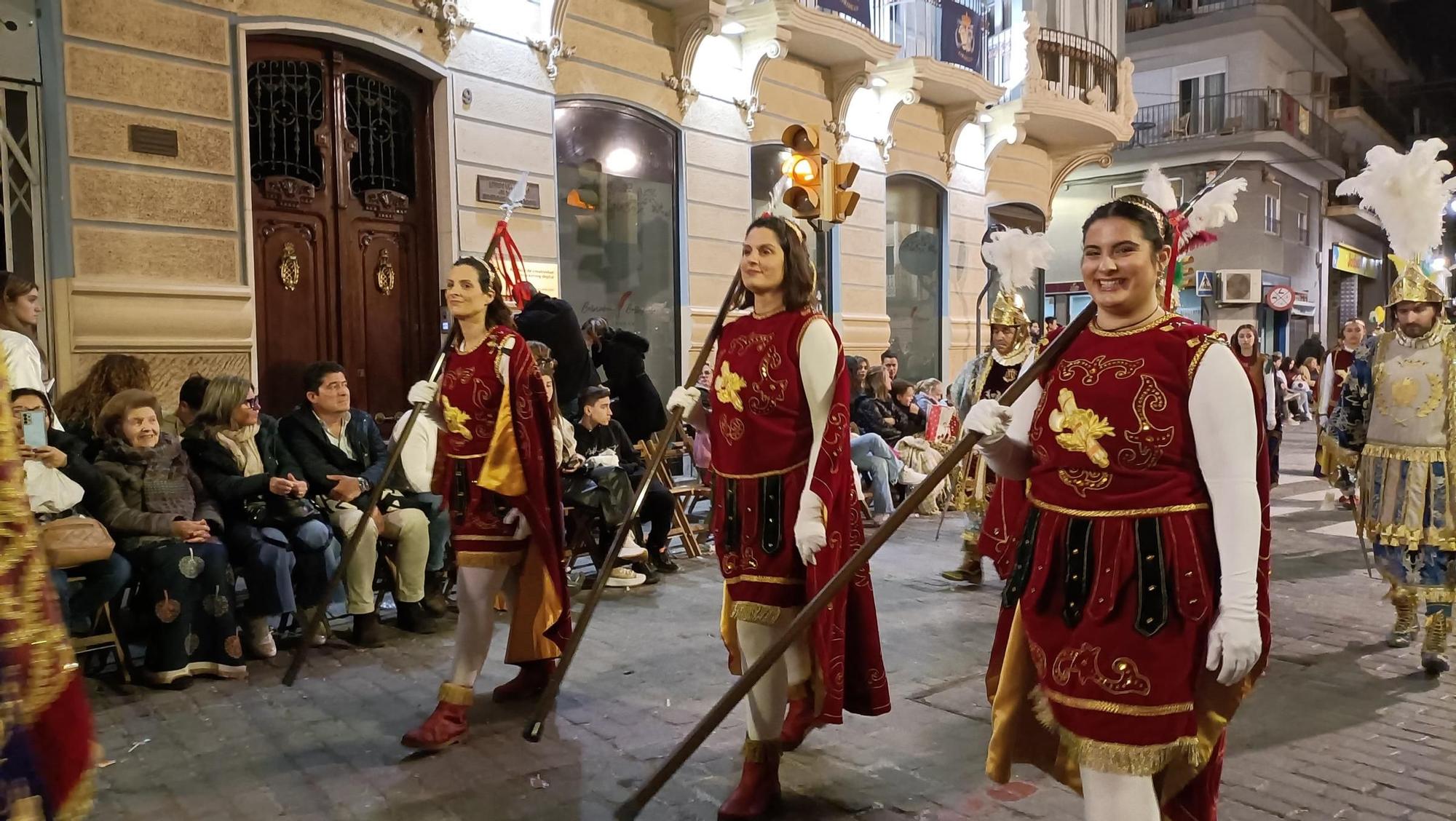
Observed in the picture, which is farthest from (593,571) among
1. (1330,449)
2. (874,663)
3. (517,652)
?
(1330,449)

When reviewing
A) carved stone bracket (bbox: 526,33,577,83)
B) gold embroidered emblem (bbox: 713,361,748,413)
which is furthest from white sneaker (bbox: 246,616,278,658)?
carved stone bracket (bbox: 526,33,577,83)

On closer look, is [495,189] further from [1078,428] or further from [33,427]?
[1078,428]

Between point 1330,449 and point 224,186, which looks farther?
point 224,186

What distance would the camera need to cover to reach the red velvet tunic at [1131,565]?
242 centimetres

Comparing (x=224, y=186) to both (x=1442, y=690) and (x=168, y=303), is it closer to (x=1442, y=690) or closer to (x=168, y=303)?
(x=168, y=303)

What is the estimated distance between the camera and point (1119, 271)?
2.53m

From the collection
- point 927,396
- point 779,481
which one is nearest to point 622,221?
point 927,396

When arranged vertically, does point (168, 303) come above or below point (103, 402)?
above

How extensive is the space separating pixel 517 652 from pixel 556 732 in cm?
50

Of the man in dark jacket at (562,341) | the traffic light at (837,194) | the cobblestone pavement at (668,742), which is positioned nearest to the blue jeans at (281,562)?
the cobblestone pavement at (668,742)

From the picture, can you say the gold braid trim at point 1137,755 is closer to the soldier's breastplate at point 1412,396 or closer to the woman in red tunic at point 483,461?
the woman in red tunic at point 483,461

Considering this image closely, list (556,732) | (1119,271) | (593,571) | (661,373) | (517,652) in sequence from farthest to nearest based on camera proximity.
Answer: (661,373) < (593,571) < (517,652) < (556,732) < (1119,271)

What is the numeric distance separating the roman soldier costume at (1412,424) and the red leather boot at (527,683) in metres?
4.63

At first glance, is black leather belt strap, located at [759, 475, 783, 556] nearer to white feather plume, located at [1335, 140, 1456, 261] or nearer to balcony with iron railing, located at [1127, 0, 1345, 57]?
white feather plume, located at [1335, 140, 1456, 261]
